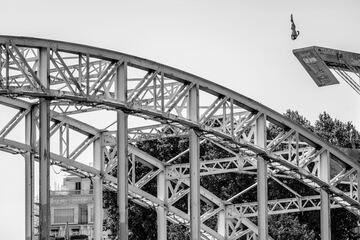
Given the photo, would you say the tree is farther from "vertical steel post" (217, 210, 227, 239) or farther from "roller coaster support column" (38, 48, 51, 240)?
"roller coaster support column" (38, 48, 51, 240)

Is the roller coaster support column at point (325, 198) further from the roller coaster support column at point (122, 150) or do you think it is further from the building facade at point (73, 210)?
the building facade at point (73, 210)

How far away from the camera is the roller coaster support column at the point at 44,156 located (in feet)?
176

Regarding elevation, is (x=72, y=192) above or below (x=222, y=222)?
above

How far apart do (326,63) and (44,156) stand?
26751mm

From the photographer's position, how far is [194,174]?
194ft

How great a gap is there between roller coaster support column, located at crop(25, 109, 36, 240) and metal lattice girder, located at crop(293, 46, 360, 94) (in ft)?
63.6

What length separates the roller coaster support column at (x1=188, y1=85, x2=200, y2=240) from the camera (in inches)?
2312

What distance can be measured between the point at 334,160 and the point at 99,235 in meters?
11.5

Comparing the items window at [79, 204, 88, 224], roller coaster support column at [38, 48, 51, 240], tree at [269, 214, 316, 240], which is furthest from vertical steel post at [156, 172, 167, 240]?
window at [79, 204, 88, 224]

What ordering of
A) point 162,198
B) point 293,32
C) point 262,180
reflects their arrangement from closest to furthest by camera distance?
point 262,180, point 293,32, point 162,198

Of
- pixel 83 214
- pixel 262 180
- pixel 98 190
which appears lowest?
pixel 262 180

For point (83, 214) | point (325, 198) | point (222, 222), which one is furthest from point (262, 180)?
point (83, 214)

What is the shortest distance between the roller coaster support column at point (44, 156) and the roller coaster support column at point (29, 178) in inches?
165

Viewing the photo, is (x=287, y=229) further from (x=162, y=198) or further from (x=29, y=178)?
(x=29, y=178)
